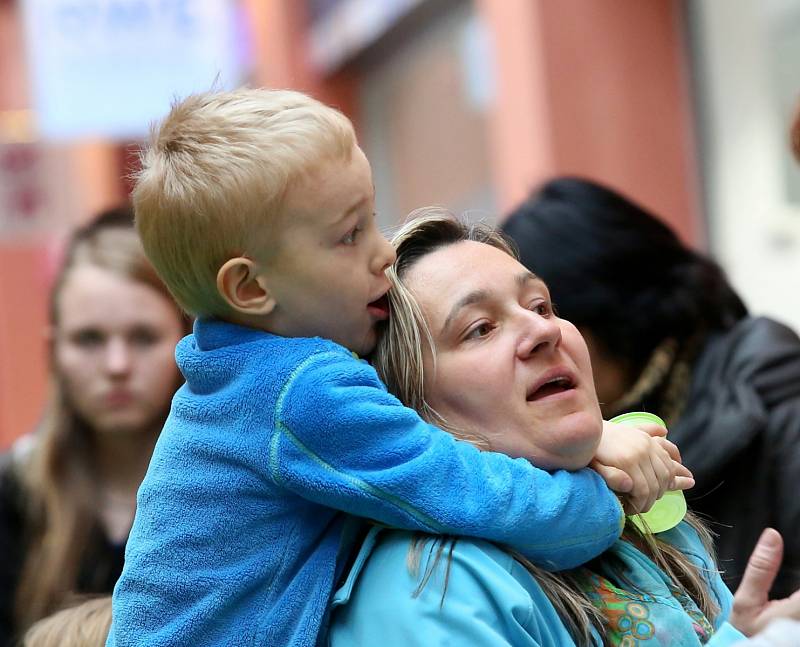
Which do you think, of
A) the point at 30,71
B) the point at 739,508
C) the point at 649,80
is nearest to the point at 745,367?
the point at 739,508

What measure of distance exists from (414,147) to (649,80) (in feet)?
8.65

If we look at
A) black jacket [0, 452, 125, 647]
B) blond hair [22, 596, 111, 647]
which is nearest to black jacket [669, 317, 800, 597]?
blond hair [22, 596, 111, 647]

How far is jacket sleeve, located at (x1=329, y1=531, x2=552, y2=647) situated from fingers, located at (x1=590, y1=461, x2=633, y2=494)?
0.68 feet

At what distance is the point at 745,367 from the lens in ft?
11.2

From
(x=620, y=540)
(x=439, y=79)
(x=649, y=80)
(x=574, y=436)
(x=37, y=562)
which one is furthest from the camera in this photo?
(x=439, y=79)

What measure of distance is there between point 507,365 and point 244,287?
0.41 m

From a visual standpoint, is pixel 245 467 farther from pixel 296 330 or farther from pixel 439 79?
pixel 439 79

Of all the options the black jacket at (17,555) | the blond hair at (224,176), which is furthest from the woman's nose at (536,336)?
the black jacket at (17,555)

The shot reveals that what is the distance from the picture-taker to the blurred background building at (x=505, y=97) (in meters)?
5.82

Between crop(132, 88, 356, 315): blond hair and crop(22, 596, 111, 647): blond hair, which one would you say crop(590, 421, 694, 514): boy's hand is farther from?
crop(22, 596, 111, 647): blond hair

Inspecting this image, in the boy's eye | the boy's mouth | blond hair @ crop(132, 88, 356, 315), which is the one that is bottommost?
the boy's mouth

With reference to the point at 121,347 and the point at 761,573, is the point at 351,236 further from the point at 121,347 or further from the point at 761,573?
the point at 121,347

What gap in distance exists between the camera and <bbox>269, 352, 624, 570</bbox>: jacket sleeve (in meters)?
1.82

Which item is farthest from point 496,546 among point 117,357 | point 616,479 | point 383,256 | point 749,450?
point 117,357
